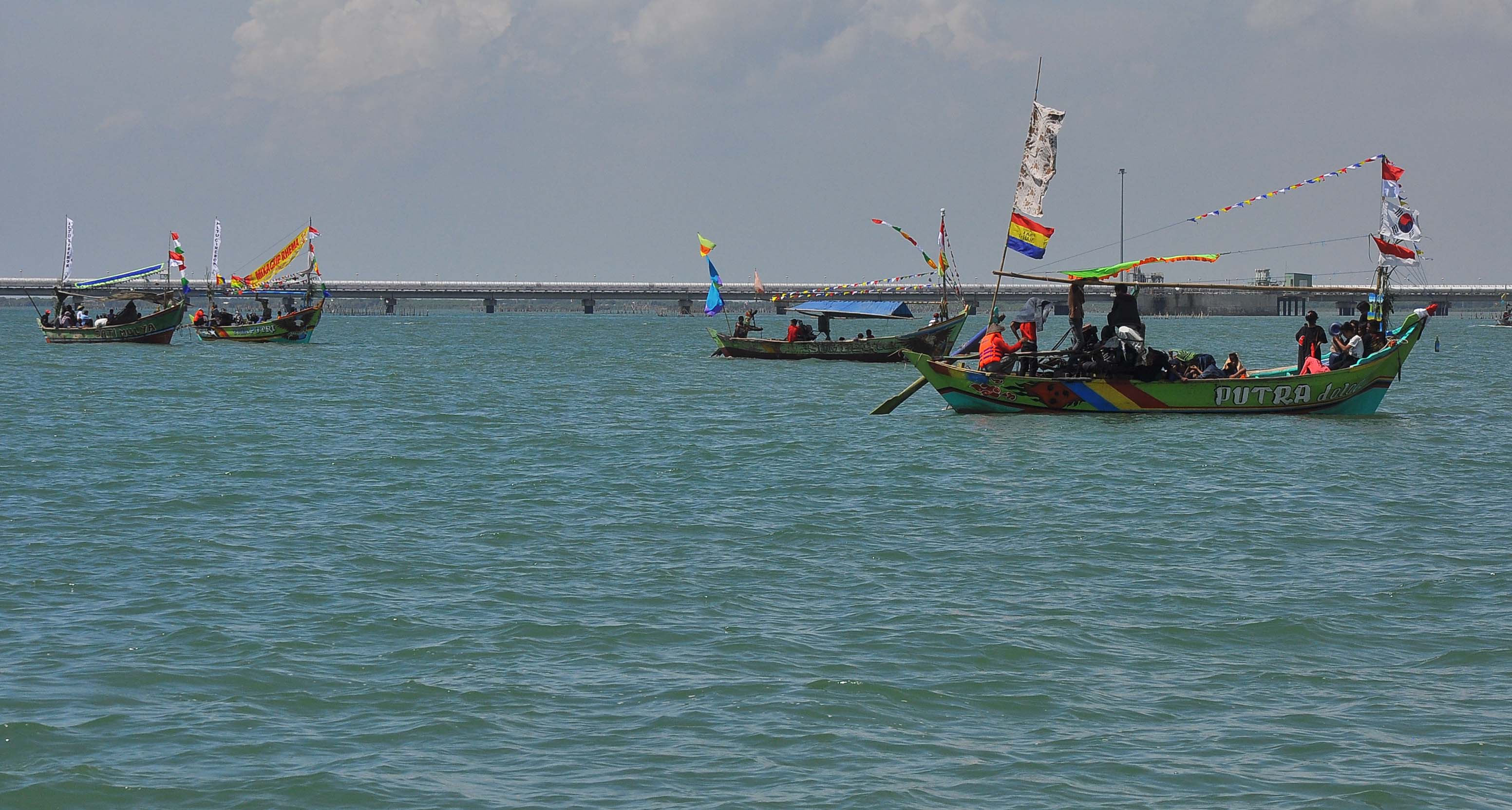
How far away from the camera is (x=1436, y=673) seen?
11.6 meters

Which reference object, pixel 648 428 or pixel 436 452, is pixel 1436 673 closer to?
pixel 436 452

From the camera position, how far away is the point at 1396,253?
99.5 ft

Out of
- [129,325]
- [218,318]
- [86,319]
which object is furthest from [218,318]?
[86,319]

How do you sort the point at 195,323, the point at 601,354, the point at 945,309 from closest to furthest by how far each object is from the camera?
the point at 945,309
the point at 195,323
the point at 601,354

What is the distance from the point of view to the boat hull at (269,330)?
7006 cm

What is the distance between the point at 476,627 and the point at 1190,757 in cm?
609

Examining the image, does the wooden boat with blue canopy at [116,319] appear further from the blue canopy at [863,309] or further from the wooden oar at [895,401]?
the wooden oar at [895,401]

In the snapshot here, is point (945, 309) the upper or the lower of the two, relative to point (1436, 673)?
upper

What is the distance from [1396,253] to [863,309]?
93.7 ft

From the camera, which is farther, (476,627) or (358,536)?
(358,536)

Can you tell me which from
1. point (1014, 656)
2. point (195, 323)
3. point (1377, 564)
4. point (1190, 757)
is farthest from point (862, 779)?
point (195, 323)

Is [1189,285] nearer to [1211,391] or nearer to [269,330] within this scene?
[1211,391]

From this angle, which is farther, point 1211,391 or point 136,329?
point 136,329

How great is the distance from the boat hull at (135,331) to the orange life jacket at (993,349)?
47.6 meters
